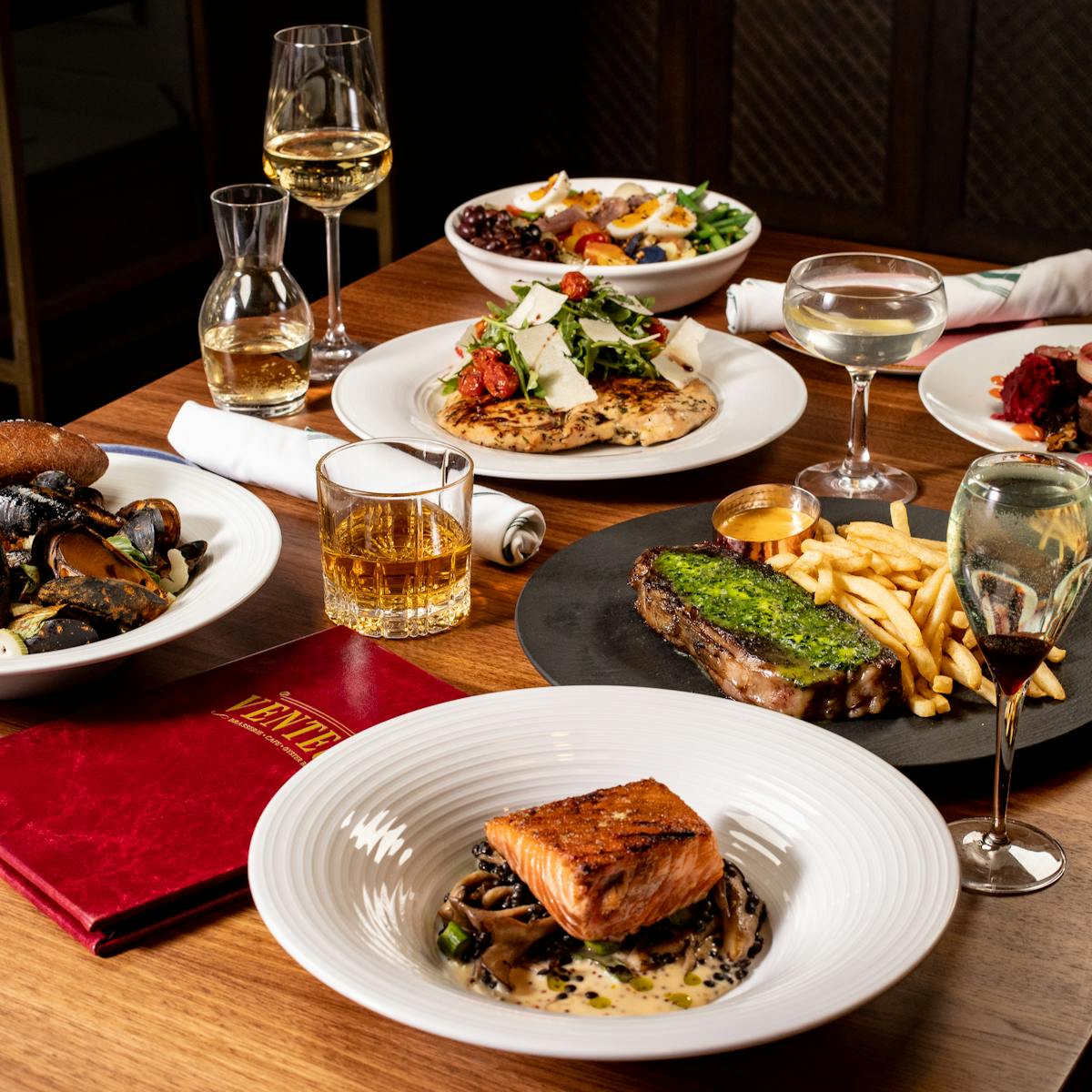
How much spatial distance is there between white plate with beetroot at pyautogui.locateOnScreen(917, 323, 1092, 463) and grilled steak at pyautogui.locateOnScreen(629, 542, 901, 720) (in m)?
0.57

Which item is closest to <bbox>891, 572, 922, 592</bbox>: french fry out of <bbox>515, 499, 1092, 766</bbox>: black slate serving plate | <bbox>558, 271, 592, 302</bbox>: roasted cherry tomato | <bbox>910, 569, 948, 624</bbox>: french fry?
<bbox>910, 569, 948, 624</bbox>: french fry

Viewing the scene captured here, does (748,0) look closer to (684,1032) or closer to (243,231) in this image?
(243,231)

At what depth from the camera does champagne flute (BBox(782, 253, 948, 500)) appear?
172 centimetres

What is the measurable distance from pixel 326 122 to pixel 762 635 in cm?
121

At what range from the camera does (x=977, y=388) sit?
2035 millimetres

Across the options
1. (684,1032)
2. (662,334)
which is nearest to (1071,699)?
(684,1032)

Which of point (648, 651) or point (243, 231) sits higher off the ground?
point (243, 231)

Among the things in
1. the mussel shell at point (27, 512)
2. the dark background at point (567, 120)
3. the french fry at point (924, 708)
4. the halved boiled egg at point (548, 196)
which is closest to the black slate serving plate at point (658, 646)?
the french fry at point (924, 708)

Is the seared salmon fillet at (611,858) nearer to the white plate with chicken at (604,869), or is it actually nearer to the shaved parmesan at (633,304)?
the white plate with chicken at (604,869)

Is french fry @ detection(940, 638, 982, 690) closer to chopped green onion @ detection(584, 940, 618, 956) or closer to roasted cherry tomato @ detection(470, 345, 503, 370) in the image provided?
chopped green onion @ detection(584, 940, 618, 956)

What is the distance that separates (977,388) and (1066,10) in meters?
3.13

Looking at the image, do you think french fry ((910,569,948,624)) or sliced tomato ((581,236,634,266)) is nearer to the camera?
→ french fry ((910,569,948,624))

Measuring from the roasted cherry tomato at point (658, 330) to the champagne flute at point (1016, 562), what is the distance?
3.31 feet

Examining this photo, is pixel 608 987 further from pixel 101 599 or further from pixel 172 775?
pixel 101 599
